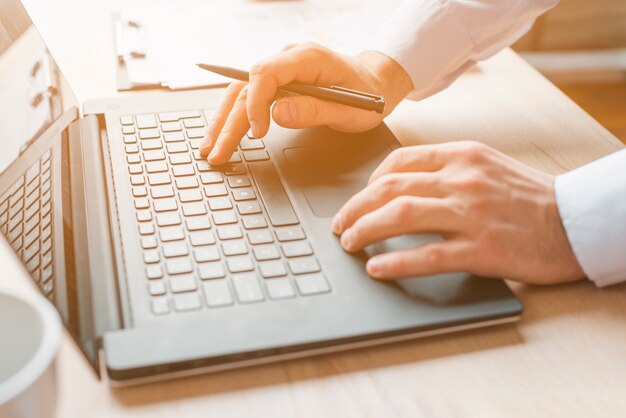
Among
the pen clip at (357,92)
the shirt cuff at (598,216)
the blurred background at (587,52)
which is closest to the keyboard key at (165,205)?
the pen clip at (357,92)

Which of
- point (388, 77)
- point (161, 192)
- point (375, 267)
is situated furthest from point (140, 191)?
point (388, 77)

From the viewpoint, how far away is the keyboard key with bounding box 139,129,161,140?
69cm

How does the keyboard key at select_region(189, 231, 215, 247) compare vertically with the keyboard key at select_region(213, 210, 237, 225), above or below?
above

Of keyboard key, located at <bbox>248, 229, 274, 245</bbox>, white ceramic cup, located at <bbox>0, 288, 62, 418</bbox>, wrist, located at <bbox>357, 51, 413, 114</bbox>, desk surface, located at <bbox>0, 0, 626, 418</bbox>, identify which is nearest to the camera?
white ceramic cup, located at <bbox>0, 288, 62, 418</bbox>

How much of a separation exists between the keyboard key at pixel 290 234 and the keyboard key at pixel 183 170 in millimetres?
132

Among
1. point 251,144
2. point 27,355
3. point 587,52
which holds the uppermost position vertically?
point 27,355

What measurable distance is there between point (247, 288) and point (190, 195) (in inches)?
5.7

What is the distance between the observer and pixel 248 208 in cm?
58

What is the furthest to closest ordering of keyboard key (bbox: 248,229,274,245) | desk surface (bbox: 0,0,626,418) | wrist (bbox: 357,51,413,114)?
wrist (bbox: 357,51,413,114) < keyboard key (bbox: 248,229,274,245) < desk surface (bbox: 0,0,626,418)

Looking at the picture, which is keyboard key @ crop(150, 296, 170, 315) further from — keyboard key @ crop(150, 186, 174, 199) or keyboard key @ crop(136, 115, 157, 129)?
keyboard key @ crop(136, 115, 157, 129)

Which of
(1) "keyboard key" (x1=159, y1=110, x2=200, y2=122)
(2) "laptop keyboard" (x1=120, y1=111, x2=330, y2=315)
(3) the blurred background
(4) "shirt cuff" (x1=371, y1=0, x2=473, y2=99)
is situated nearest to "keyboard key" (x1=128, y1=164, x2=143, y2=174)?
(2) "laptop keyboard" (x1=120, y1=111, x2=330, y2=315)

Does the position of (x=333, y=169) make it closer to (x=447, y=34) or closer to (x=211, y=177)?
(x=211, y=177)

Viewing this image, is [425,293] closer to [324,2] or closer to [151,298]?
[151,298]

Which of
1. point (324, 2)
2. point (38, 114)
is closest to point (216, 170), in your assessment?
point (38, 114)
